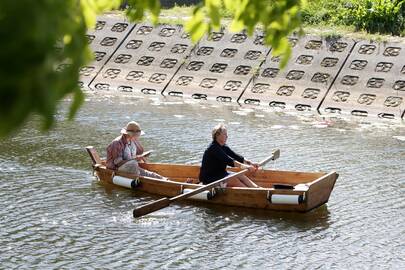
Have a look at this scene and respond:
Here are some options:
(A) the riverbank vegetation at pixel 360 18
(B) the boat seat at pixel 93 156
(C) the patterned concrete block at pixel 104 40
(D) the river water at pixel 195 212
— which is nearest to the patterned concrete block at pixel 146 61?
(C) the patterned concrete block at pixel 104 40

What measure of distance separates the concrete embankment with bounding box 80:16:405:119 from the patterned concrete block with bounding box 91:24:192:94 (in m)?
0.03

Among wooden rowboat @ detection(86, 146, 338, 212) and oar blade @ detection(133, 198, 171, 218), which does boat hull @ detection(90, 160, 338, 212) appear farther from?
oar blade @ detection(133, 198, 171, 218)

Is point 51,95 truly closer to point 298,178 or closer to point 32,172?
point 298,178

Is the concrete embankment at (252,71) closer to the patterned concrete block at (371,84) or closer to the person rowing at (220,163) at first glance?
the patterned concrete block at (371,84)

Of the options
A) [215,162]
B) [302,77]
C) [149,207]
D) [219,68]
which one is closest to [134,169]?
[215,162]

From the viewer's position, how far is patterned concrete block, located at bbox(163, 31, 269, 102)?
2297cm

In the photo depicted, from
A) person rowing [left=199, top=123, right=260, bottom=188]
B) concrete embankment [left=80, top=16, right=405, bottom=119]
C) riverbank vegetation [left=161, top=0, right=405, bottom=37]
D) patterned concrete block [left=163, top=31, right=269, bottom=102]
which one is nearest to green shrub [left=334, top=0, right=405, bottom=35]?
riverbank vegetation [left=161, top=0, right=405, bottom=37]

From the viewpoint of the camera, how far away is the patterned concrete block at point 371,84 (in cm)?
2109

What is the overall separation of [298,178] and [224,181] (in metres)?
1.34

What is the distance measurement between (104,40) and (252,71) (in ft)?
17.1

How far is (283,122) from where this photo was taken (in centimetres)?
1972

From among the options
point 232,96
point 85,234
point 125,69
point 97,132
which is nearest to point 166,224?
point 85,234

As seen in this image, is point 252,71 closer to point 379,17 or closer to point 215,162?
point 379,17

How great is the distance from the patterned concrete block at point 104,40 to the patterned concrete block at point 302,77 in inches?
192
